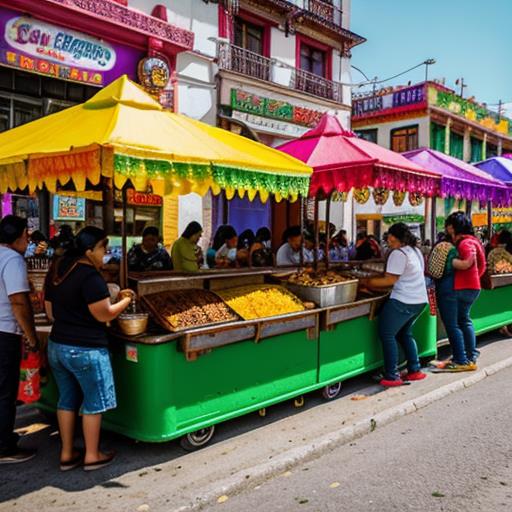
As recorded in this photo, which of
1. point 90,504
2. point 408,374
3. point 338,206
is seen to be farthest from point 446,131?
point 90,504

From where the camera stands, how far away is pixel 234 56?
15414 millimetres

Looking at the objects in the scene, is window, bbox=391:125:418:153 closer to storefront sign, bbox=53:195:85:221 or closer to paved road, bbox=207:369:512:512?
storefront sign, bbox=53:195:85:221

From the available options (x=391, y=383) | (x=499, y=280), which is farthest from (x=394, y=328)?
(x=499, y=280)

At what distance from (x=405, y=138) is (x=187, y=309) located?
25366mm

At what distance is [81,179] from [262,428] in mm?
2889

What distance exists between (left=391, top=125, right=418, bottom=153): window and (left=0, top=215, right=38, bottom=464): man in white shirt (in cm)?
2584

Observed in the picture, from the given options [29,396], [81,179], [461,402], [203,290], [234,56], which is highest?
[234,56]

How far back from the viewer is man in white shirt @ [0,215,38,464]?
432cm

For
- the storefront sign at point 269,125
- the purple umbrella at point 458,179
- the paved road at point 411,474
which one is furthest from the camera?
the storefront sign at point 269,125

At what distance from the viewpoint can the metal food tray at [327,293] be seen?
6.01 m

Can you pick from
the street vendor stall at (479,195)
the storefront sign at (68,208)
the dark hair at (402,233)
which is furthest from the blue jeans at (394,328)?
the storefront sign at (68,208)

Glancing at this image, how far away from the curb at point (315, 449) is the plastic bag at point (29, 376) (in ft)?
5.51

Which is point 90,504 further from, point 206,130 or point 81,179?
point 206,130

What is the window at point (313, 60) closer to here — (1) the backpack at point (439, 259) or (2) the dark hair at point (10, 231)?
(1) the backpack at point (439, 259)
